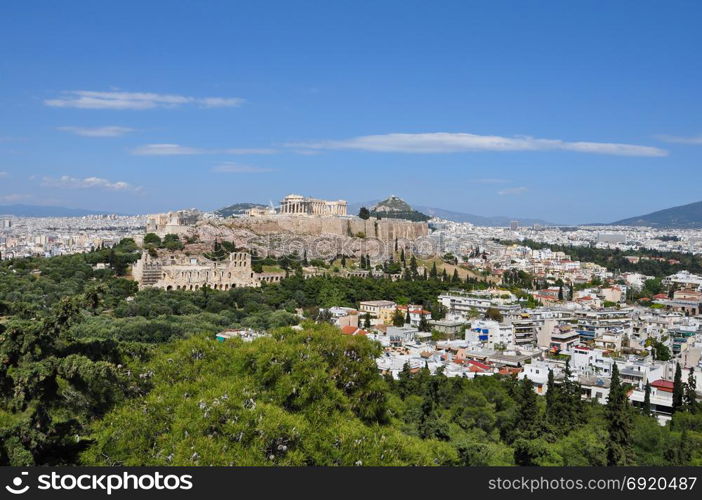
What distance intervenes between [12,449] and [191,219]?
63.5m

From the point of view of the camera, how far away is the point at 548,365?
71.1 ft

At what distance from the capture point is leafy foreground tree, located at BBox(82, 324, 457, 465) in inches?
214

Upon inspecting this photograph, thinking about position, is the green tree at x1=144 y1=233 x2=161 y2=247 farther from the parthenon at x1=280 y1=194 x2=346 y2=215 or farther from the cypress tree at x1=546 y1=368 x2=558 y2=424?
the cypress tree at x1=546 y1=368 x2=558 y2=424

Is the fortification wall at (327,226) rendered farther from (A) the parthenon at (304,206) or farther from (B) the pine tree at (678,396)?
(B) the pine tree at (678,396)

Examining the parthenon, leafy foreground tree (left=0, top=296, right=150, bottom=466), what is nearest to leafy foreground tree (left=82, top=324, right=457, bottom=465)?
leafy foreground tree (left=0, top=296, right=150, bottom=466)

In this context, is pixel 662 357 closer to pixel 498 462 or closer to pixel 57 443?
pixel 498 462

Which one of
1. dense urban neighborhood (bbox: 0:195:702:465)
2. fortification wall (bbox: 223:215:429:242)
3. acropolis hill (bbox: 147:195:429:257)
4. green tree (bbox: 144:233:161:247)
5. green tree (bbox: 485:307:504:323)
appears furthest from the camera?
fortification wall (bbox: 223:215:429:242)

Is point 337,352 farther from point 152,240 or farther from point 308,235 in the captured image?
point 308,235

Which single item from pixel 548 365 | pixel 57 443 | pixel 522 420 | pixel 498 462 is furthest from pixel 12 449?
pixel 548 365

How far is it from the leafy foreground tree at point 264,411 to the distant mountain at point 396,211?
2922 inches

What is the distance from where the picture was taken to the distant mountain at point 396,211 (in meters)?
85.5

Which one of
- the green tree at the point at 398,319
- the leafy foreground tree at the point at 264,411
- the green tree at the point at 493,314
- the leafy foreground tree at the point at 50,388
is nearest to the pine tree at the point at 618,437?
the leafy foreground tree at the point at 264,411

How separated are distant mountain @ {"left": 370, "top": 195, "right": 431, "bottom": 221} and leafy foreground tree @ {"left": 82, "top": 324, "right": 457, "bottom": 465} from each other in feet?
243

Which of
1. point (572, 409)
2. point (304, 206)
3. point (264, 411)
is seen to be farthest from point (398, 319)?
point (304, 206)
